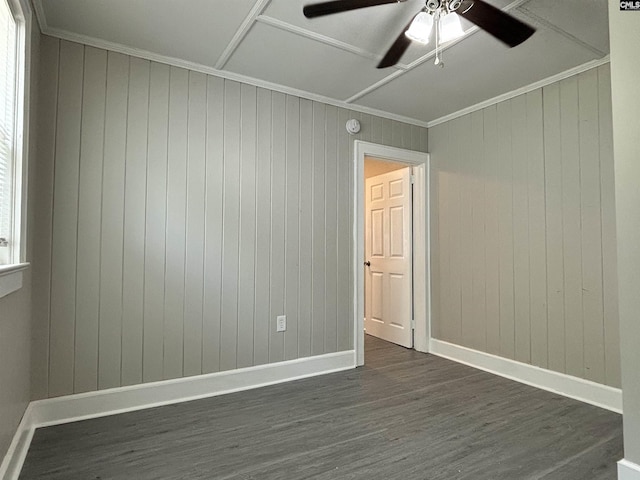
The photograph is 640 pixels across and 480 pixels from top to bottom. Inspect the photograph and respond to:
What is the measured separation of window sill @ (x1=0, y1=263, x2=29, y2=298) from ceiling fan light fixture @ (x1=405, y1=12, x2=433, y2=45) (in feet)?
6.54

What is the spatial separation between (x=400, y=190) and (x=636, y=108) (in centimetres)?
251

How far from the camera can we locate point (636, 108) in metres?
1.54

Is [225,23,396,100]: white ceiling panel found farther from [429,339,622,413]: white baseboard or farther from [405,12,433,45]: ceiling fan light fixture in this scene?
[429,339,622,413]: white baseboard

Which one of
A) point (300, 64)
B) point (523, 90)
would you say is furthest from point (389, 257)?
point (300, 64)

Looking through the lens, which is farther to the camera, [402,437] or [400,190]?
[400,190]

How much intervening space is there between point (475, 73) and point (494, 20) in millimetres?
1054

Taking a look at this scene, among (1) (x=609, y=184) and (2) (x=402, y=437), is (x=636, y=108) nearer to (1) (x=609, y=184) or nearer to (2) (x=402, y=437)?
(1) (x=609, y=184)

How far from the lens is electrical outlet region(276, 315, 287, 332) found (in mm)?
2924

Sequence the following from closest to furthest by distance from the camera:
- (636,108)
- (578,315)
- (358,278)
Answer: (636,108), (578,315), (358,278)

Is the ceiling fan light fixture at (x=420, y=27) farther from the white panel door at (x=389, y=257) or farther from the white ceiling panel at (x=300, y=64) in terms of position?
the white panel door at (x=389, y=257)

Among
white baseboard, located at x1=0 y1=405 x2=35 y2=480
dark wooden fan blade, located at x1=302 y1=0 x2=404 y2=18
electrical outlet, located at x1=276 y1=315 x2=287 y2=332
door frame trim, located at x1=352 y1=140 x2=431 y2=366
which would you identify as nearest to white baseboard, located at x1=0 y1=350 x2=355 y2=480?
white baseboard, located at x1=0 y1=405 x2=35 y2=480

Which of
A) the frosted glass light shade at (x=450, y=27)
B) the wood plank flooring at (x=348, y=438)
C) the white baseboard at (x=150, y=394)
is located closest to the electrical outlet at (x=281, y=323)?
the white baseboard at (x=150, y=394)

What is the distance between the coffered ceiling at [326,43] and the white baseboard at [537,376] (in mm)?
2273

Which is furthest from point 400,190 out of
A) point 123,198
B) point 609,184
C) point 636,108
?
point 123,198
